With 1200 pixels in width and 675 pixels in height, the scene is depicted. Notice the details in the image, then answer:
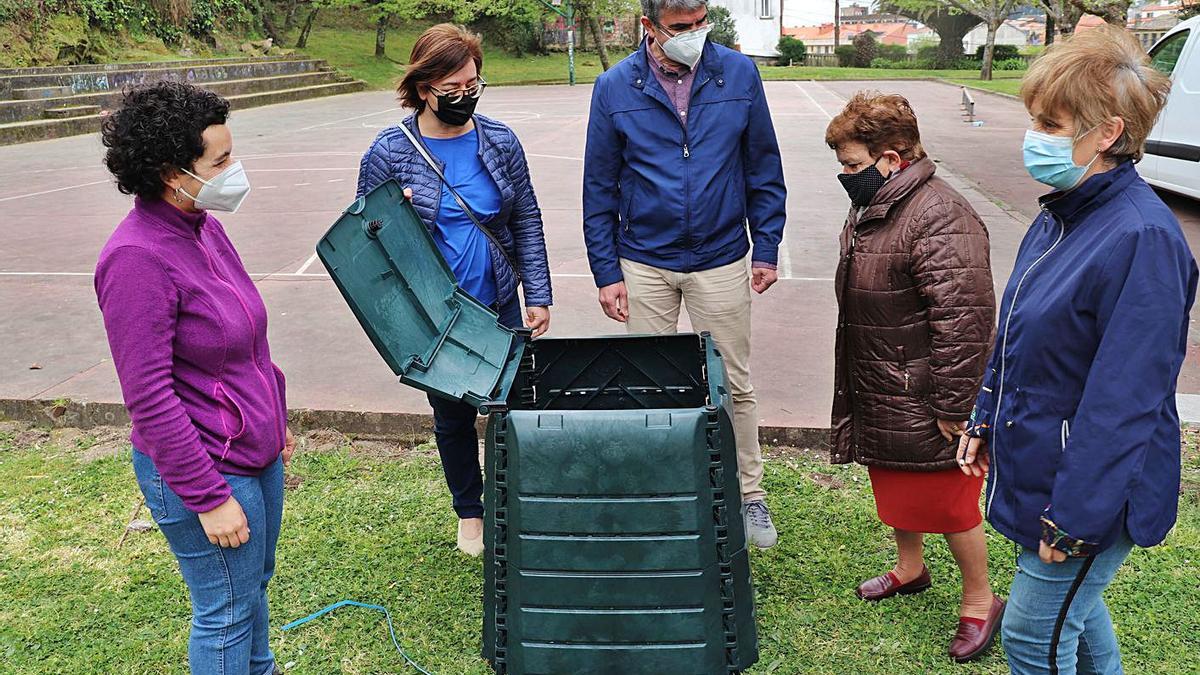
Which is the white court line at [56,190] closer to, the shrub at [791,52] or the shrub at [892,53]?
the shrub at [791,52]

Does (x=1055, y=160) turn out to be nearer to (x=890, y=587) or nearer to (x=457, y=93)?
(x=890, y=587)

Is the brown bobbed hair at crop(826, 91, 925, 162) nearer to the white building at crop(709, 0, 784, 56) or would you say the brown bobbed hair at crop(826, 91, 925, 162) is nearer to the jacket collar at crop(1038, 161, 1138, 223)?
the jacket collar at crop(1038, 161, 1138, 223)

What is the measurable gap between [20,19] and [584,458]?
2670 centimetres

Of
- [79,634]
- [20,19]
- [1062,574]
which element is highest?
[20,19]

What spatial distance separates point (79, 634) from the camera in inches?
128

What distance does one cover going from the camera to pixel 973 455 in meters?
2.38

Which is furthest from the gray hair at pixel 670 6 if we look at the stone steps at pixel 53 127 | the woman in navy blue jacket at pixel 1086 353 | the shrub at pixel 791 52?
the shrub at pixel 791 52

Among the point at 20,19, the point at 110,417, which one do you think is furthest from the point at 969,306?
the point at 20,19

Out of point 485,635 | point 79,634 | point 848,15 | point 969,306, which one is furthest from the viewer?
point 848,15

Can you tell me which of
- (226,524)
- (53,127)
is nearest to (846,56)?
(53,127)

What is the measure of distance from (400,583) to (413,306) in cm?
114

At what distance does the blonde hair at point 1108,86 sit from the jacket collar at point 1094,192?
0.03 metres

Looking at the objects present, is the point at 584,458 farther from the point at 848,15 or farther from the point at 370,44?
the point at 848,15

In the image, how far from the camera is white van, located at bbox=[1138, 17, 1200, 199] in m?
9.08
